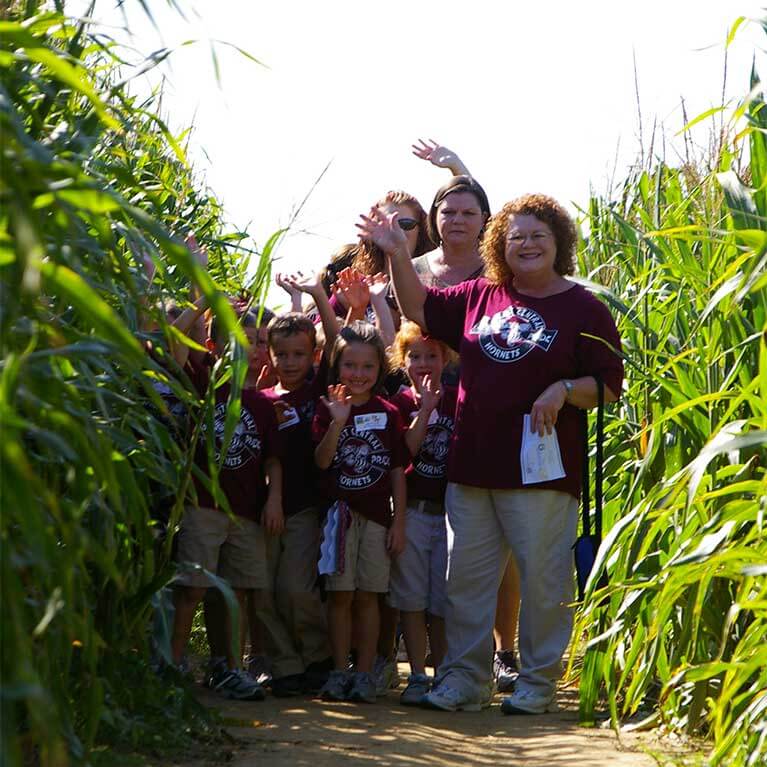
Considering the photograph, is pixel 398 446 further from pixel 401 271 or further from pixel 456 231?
pixel 456 231

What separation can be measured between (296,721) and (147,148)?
1.90 metres

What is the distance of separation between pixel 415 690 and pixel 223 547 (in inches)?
33.2

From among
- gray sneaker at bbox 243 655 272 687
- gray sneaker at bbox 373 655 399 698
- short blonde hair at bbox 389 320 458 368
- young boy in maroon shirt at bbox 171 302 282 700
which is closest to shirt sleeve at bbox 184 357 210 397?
young boy in maroon shirt at bbox 171 302 282 700

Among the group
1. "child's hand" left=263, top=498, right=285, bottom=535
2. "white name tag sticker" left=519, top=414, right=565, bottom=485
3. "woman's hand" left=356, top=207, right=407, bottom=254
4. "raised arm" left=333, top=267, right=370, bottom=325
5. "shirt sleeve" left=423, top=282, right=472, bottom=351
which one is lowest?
"child's hand" left=263, top=498, right=285, bottom=535

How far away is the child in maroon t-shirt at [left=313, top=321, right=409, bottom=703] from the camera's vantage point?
4914 millimetres

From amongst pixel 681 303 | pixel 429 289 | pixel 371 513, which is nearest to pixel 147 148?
pixel 429 289

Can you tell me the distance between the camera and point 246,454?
494 cm

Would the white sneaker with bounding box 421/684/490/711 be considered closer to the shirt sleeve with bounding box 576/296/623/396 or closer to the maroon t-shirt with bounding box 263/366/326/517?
the maroon t-shirt with bounding box 263/366/326/517

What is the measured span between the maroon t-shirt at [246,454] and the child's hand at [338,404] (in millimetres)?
238

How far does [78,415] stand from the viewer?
216cm

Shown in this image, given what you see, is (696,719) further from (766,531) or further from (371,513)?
(371,513)

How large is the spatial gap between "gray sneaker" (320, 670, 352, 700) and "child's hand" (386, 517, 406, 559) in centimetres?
46

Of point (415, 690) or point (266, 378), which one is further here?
point (266, 378)

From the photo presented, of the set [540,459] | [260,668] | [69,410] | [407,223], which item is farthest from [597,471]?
[69,410]
